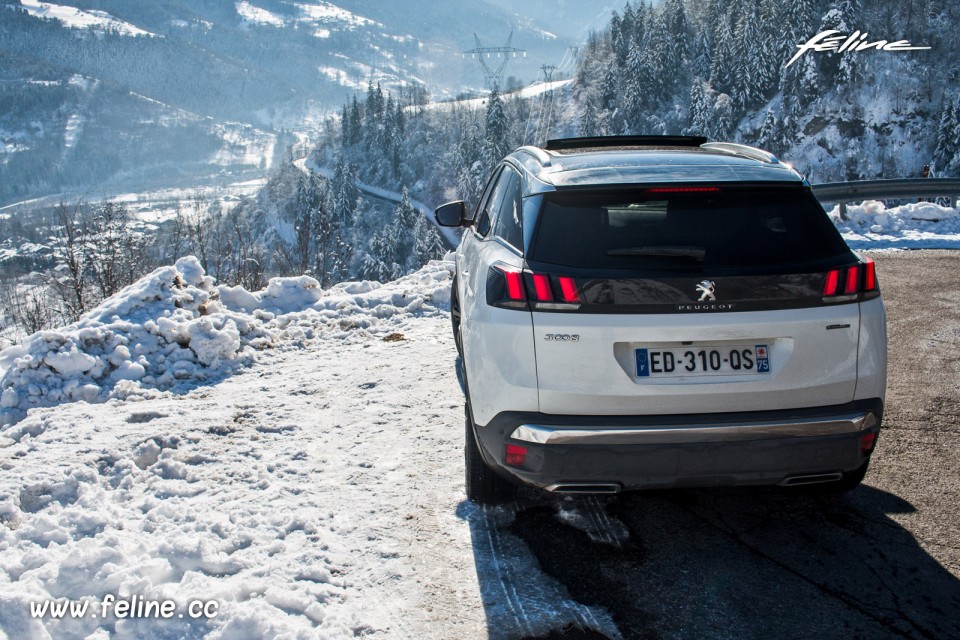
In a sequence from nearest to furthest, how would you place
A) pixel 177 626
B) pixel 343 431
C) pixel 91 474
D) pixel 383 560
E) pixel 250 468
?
pixel 177 626 < pixel 383 560 < pixel 91 474 < pixel 250 468 < pixel 343 431

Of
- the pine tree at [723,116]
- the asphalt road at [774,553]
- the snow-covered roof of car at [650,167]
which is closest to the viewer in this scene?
the asphalt road at [774,553]

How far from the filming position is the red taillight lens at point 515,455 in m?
2.97

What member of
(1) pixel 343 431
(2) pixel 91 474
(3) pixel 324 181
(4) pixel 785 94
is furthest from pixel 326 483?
(3) pixel 324 181

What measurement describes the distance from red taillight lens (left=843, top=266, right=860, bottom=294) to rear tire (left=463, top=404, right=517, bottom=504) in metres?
1.92

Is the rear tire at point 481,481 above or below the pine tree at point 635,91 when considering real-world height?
below

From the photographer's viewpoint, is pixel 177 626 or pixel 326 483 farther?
pixel 326 483

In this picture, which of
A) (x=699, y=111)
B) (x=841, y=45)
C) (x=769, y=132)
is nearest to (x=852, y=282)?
(x=699, y=111)

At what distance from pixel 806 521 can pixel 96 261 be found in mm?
17155

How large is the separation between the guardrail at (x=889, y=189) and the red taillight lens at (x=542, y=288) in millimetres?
11843

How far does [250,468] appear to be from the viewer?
435cm

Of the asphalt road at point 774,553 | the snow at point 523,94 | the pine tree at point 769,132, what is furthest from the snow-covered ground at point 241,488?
the snow at point 523,94

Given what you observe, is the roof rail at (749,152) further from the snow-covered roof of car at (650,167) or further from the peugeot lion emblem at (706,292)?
the peugeot lion emblem at (706,292)

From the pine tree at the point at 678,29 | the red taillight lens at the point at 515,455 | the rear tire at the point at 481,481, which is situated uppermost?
the pine tree at the point at 678,29

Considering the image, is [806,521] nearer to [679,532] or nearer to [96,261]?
[679,532]
